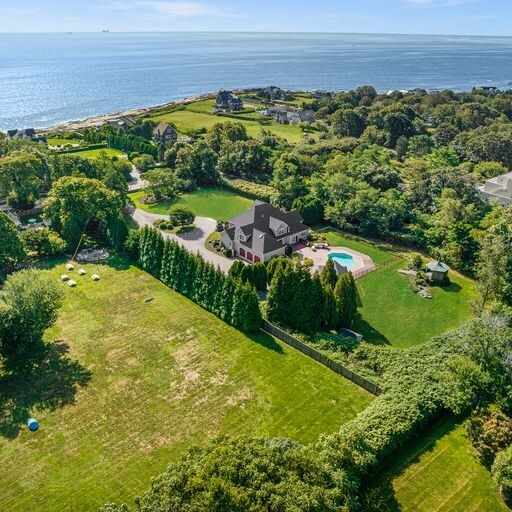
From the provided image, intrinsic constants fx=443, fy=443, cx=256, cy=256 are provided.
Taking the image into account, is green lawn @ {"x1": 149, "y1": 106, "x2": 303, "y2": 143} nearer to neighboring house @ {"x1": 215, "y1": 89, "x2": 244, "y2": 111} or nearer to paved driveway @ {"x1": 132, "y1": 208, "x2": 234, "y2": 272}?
neighboring house @ {"x1": 215, "y1": 89, "x2": 244, "y2": 111}

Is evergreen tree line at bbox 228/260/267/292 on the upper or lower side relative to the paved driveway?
upper

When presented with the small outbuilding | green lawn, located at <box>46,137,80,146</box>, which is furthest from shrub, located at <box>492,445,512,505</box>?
green lawn, located at <box>46,137,80,146</box>

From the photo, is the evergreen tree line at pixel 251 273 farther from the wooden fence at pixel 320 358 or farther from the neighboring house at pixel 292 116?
the neighboring house at pixel 292 116

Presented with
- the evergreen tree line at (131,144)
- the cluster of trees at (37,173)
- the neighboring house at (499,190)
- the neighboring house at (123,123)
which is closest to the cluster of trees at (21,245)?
the cluster of trees at (37,173)

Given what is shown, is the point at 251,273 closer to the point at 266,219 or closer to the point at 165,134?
the point at 266,219

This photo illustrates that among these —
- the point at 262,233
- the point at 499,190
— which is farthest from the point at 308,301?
the point at 499,190

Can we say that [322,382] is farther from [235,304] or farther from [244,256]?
[244,256]

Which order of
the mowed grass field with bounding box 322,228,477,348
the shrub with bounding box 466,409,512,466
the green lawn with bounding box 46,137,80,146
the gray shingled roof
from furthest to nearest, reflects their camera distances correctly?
the green lawn with bounding box 46,137,80,146, the gray shingled roof, the mowed grass field with bounding box 322,228,477,348, the shrub with bounding box 466,409,512,466

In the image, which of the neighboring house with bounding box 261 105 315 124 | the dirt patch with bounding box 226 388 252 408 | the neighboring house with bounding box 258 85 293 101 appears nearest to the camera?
the dirt patch with bounding box 226 388 252 408
